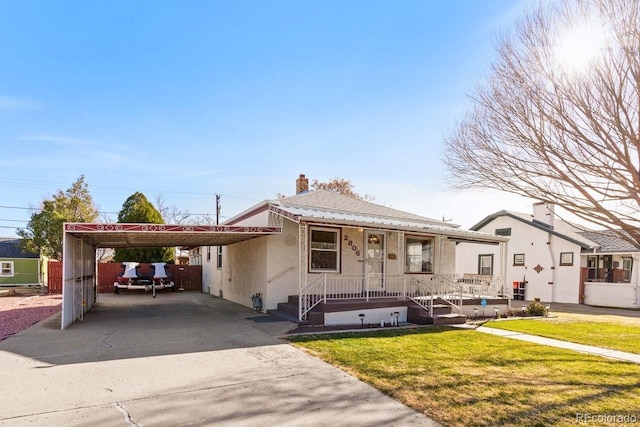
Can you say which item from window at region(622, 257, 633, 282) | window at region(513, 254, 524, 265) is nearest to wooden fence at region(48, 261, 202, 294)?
window at region(513, 254, 524, 265)

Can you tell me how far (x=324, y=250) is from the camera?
1173 cm

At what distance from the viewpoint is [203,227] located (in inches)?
396

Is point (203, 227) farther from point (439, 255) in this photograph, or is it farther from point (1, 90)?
point (1, 90)

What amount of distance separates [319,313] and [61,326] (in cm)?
616

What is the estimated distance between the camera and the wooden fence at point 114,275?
761 inches

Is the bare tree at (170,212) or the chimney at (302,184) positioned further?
the bare tree at (170,212)

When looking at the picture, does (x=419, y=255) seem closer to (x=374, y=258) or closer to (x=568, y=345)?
(x=374, y=258)

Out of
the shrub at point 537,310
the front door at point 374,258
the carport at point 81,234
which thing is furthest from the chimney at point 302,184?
the shrub at point 537,310

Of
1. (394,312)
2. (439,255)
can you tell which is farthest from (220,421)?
(439,255)

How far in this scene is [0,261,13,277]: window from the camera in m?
23.5

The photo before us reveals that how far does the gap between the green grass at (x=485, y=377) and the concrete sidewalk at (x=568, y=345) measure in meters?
0.49

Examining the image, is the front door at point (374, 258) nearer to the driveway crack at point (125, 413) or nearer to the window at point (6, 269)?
the driveway crack at point (125, 413)

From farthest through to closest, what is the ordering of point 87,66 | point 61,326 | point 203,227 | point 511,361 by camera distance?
point 87,66, point 203,227, point 61,326, point 511,361

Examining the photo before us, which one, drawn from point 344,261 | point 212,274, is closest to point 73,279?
point 344,261
